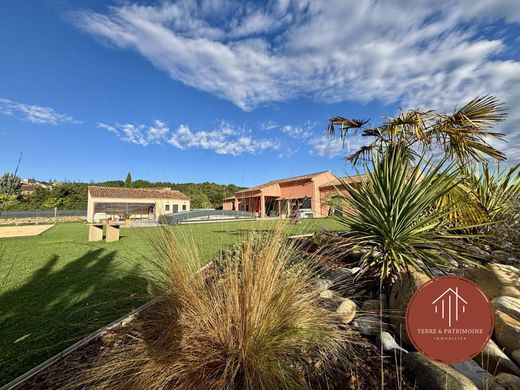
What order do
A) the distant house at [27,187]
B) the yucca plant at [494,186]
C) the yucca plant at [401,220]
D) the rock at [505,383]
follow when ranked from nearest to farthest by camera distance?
the rock at [505,383]
the yucca plant at [401,220]
the distant house at [27,187]
the yucca plant at [494,186]

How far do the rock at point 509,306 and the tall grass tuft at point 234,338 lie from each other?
4.71 feet

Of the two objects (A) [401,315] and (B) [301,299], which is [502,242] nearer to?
(A) [401,315]

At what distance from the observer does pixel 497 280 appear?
9.33ft

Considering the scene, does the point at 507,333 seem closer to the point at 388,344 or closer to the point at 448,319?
the point at 388,344

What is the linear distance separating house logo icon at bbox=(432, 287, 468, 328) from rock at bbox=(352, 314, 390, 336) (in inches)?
52.0

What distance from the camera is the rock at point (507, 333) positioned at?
77.3 inches

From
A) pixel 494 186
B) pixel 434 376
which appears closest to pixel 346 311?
pixel 434 376

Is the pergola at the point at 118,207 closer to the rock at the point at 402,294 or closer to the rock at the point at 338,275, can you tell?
the rock at the point at 338,275

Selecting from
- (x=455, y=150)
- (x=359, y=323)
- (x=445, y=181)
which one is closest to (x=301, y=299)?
(x=359, y=323)

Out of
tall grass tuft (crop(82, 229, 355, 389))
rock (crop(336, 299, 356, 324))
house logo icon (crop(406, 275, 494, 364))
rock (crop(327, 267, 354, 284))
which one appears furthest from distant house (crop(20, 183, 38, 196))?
house logo icon (crop(406, 275, 494, 364))

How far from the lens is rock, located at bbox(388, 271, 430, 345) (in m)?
2.39

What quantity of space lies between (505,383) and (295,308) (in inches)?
49.4

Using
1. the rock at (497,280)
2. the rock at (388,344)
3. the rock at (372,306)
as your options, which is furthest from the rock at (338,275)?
the rock at (497,280)

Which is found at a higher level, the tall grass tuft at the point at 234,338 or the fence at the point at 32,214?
the fence at the point at 32,214
